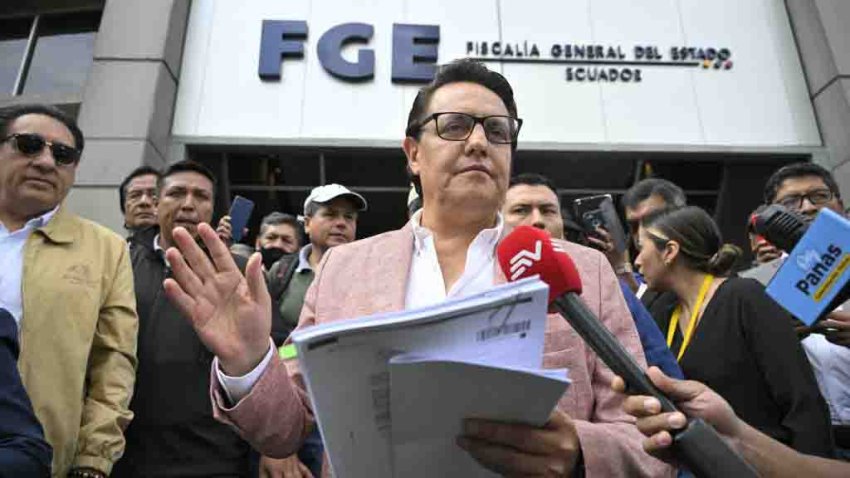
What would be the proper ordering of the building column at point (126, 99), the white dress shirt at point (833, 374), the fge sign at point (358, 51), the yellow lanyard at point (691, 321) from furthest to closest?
1. the fge sign at point (358, 51)
2. the building column at point (126, 99)
3. the white dress shirt at point (833, 374)
4. the yellow lanyard at point (691, 321)

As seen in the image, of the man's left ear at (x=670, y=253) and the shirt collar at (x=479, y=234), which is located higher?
the man's left ear at (x=670, y=253)

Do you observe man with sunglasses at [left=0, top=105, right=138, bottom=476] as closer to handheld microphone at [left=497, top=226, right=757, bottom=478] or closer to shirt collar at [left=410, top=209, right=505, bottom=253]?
shirt collar at [left=410, top=209, right=505, bottom=253]

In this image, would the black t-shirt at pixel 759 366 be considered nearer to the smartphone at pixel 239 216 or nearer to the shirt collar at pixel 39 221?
the shirt collar at pixel 39 221

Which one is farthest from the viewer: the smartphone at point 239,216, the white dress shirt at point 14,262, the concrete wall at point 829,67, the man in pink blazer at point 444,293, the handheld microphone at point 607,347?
the concrete wall at point 829,67

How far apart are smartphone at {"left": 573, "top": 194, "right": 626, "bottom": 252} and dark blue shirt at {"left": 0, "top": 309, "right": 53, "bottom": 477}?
2659 mm

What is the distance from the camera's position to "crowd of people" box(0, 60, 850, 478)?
138cm

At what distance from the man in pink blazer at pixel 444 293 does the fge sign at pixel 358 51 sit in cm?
650

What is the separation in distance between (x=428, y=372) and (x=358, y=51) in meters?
7.89

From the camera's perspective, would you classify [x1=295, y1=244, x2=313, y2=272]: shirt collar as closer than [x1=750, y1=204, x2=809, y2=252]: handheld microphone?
No

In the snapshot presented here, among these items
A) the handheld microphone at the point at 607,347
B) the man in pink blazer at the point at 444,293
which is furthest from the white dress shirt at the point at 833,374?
the handheld microphone at the point at 607,347

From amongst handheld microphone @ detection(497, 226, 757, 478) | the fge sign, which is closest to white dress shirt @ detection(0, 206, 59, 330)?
handheld microphone @ detection(497, 226, 757, 478)

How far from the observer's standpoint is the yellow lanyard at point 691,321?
2.49 metres

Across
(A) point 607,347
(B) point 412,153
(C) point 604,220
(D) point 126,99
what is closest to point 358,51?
(D) point 126,99

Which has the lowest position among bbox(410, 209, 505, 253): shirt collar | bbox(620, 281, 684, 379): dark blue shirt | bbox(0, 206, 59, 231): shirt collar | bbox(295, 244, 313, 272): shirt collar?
bbox(620, 281, 684, 379): dark blue shirt
